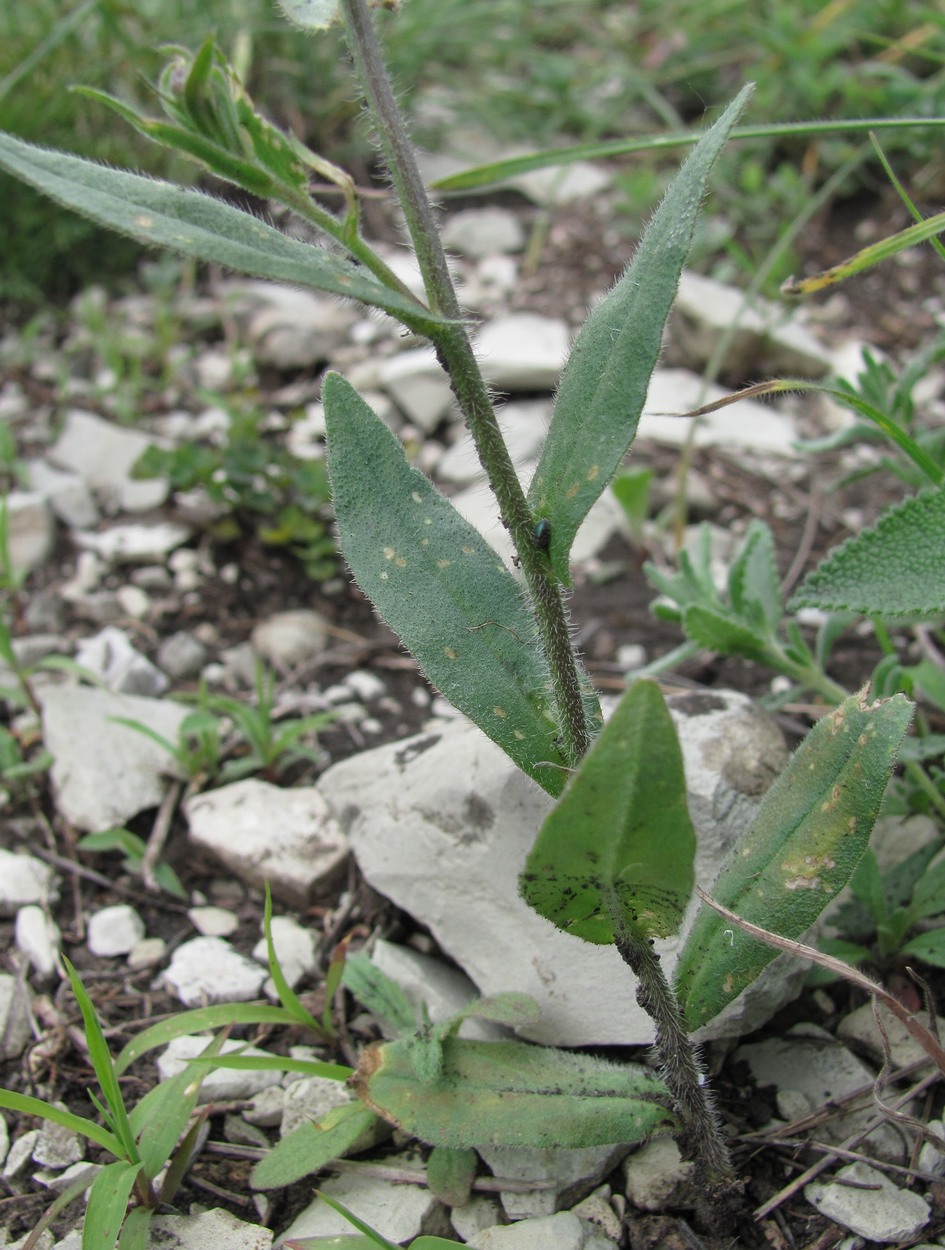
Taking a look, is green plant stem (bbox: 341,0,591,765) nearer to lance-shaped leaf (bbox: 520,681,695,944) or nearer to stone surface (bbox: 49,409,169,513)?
lance-shaped leaf (bbox: 520,681,695,944)

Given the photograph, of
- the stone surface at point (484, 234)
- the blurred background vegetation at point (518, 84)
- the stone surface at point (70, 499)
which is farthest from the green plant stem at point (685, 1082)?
the stone surface at point (484, 234)

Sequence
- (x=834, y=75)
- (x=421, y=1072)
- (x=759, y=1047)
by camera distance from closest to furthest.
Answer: (x=421, y=1072), (x=759, y=1047), (x=834, y=75)

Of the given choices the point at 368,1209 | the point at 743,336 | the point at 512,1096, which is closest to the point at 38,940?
the point at 368,1209

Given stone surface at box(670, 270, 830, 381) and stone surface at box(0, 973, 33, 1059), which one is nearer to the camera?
stone surface at box(0, 973, 33, 1059)

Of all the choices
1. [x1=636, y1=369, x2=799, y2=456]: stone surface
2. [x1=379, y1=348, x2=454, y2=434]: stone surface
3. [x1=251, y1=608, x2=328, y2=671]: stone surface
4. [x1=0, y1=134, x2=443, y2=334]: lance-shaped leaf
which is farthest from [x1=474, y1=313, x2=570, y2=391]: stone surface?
[x1=0, y1=134, x2=443, y2=334]: lance-shaped leaf

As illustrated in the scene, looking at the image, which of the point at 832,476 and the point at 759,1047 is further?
the point at 832,476

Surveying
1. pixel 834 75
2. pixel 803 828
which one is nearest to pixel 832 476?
pixel 834 75

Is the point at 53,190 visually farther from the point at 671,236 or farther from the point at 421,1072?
the point at 421,1072

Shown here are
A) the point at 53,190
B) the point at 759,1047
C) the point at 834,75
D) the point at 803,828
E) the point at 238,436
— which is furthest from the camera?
the point at 834,75
